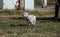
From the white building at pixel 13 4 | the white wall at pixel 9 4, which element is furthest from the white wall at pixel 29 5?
the white wall at pixel 9 4

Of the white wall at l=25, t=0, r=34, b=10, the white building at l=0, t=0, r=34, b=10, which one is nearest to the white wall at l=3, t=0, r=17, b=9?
the white building at l=0, t=0, r=34, b=10

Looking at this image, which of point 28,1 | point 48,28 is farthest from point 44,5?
point 48,28

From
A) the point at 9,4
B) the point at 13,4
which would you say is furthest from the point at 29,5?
the point at 9,4

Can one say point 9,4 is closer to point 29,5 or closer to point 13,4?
point 13,4

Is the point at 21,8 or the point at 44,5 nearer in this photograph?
the point at 21,8

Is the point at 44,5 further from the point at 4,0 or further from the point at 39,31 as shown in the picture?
the point at 39,31

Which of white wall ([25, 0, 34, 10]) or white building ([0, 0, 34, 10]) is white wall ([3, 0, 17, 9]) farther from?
white wall ([25, 0, 34, 10])

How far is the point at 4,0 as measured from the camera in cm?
1439

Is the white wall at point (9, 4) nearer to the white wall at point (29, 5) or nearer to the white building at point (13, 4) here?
the white building at point (13, 4)

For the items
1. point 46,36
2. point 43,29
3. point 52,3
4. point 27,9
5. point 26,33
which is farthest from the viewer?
point 52,3

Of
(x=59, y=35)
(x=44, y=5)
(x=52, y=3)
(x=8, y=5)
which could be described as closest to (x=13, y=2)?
(x=8, y=5)

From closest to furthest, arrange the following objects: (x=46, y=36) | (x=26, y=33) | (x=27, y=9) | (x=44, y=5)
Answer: (x=46, y=36)
(x=26, y=33)
(x=27, y=9)
(x=44, y=5)

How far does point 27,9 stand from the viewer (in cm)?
1411

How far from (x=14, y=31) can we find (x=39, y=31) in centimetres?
74
